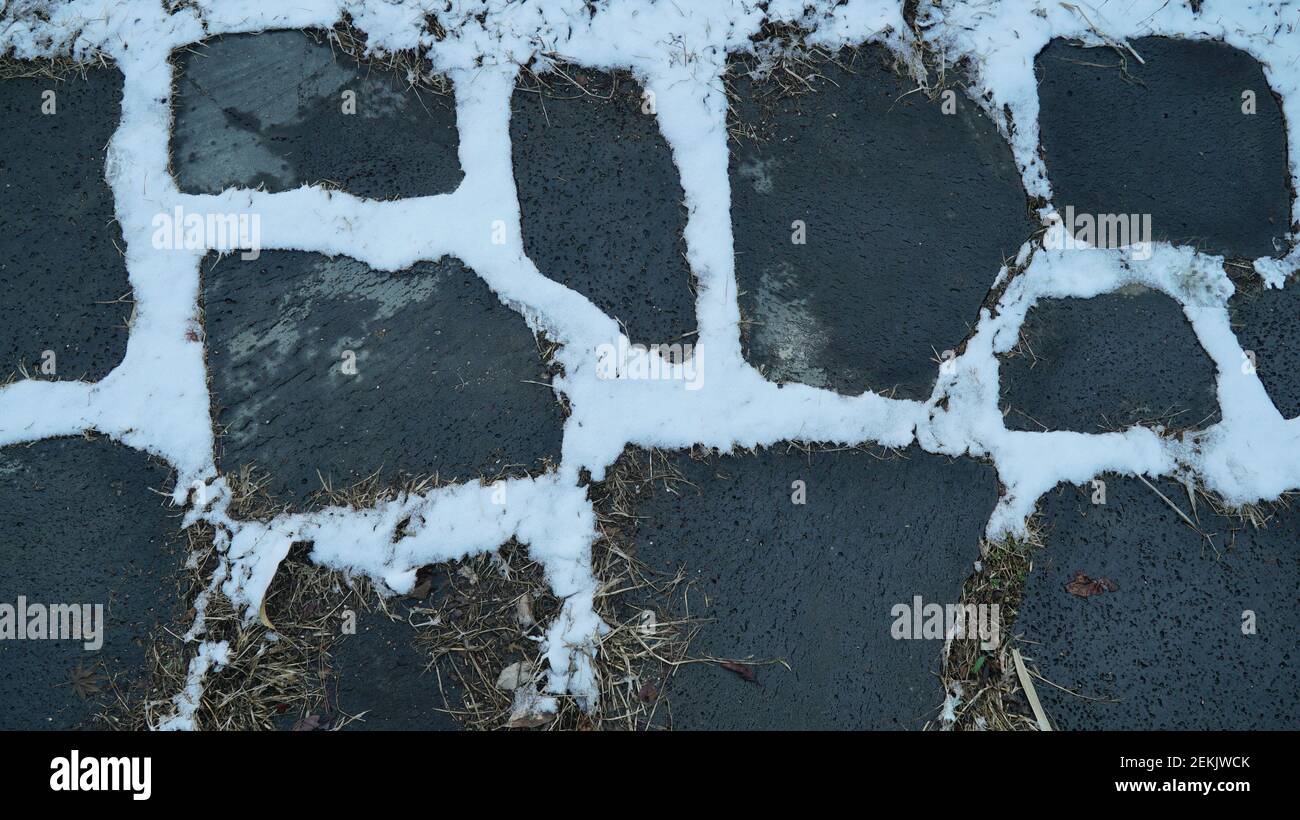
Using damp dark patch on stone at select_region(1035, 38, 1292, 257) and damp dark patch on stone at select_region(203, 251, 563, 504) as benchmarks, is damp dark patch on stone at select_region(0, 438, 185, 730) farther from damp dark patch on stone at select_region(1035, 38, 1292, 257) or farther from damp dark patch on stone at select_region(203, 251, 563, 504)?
damp dark patch on stone at select_region(1035, 38, 1292, 257)

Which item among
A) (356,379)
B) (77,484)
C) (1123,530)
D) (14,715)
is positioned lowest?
(14,715)

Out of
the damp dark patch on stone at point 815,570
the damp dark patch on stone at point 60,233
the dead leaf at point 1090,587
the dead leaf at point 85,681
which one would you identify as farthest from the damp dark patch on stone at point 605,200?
the dead leaf at point 85,681

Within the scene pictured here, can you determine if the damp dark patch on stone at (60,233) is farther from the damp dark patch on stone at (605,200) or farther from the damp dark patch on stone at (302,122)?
the damp dark patch on stone at (605,200)

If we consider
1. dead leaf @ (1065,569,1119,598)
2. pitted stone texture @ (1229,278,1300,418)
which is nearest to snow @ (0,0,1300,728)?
pitted stone texture @ (1229,278,1300,418)
